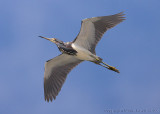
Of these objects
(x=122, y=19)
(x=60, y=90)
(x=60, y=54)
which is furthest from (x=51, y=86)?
(x=122, y=19)

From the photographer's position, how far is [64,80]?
14641mm

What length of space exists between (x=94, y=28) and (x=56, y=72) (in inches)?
109

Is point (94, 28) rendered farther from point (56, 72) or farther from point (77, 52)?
point (56, 72)

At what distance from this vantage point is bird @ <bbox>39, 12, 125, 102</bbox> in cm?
1358

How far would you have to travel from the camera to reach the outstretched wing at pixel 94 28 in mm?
13480

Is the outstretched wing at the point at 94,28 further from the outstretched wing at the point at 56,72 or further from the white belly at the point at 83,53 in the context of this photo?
the outstretched wing at the point at 56,72

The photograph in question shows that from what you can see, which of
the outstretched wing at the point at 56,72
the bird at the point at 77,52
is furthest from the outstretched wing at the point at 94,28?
the outstretched wing at the point at 56,72

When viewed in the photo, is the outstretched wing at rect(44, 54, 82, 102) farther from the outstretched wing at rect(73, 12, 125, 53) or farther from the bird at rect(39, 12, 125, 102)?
the outstretched wing at rect(73, 12, 125, 53)

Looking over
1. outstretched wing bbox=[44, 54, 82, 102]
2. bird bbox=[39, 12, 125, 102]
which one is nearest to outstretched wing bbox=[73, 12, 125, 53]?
bird bbox=[39, 12, 125, 102]

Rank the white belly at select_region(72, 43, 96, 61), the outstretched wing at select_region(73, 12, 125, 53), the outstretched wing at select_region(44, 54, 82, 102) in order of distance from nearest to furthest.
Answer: the outstretched wing at select_region(73, 12, 125, 53)
the white belly at select_region(72, 43, 96, 61)
the outstretched wing at select_region(44, 54, 82, 102)

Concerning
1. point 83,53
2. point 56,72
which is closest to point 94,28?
point 83,53

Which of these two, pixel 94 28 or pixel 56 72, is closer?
pixel 94 28

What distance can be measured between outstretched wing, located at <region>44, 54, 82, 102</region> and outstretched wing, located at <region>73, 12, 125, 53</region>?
1.09m

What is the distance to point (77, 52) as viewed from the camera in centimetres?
1367
